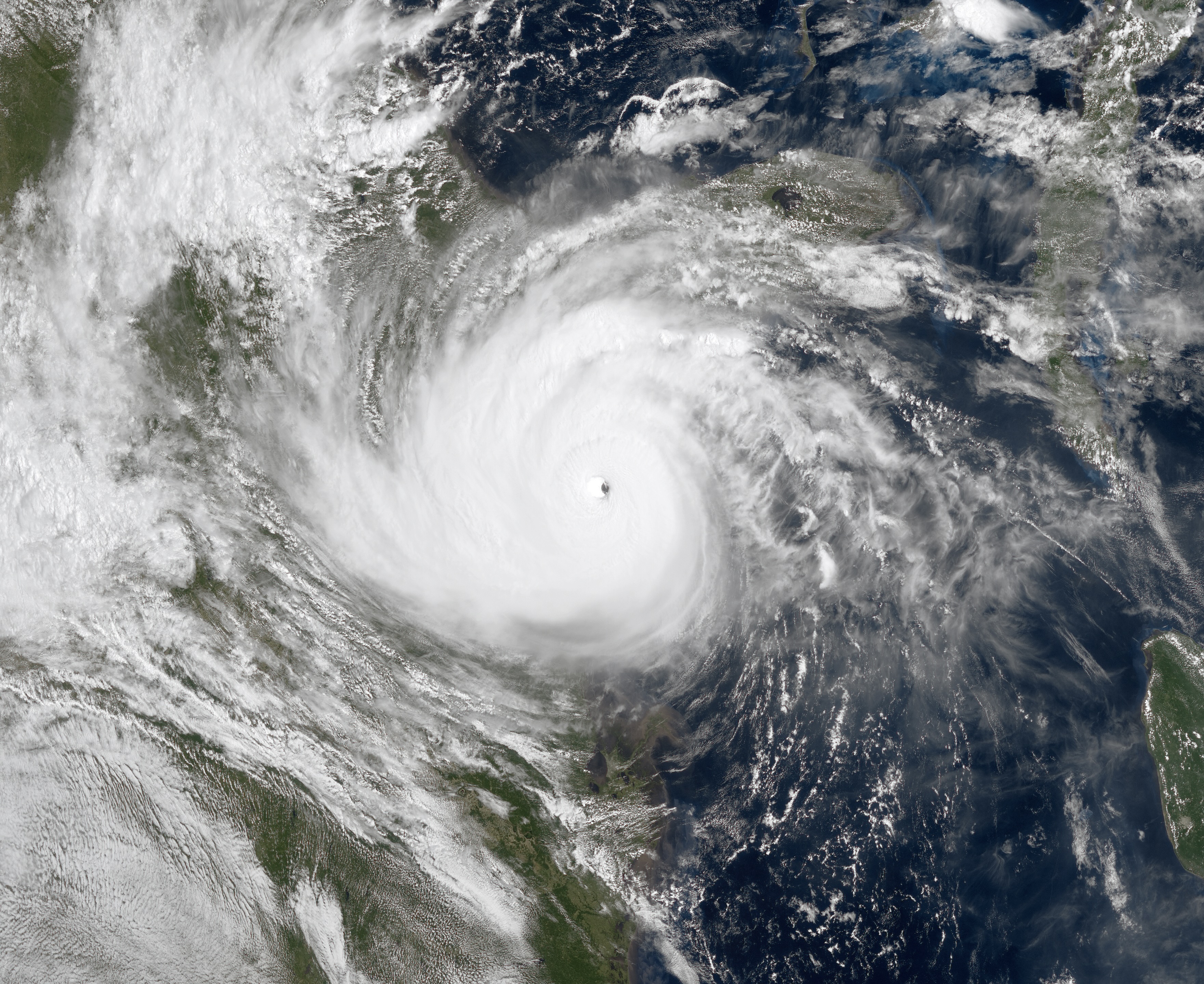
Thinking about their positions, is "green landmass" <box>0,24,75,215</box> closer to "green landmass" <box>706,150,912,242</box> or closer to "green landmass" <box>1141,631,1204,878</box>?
"green landmass" <box>706,150,912,242</box>

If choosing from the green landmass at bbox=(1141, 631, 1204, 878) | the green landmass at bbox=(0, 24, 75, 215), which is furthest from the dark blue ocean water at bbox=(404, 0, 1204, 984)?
the green landmass at bbox=(0, 24, 75, 215)

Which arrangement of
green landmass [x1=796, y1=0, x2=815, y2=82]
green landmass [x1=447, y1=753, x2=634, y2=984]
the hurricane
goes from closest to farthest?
the hurricane
green landmass [x1=447, y1=753, x2=634, y2=984]
green landmass [x1=796, y1=0, x2=815, y2=82]

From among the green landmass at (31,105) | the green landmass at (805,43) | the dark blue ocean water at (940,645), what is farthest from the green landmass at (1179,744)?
the green landmass at (31,105)

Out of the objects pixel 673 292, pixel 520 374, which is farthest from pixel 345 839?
pixel 673 292

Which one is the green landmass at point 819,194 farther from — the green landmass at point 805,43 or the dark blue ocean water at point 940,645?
the green landmass at point 805,43

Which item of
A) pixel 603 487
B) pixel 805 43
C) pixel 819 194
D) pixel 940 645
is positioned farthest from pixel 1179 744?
pixel 805 43

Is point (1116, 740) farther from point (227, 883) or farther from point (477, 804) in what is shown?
point (227, 883)

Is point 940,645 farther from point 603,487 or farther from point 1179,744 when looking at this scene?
point 603,487
